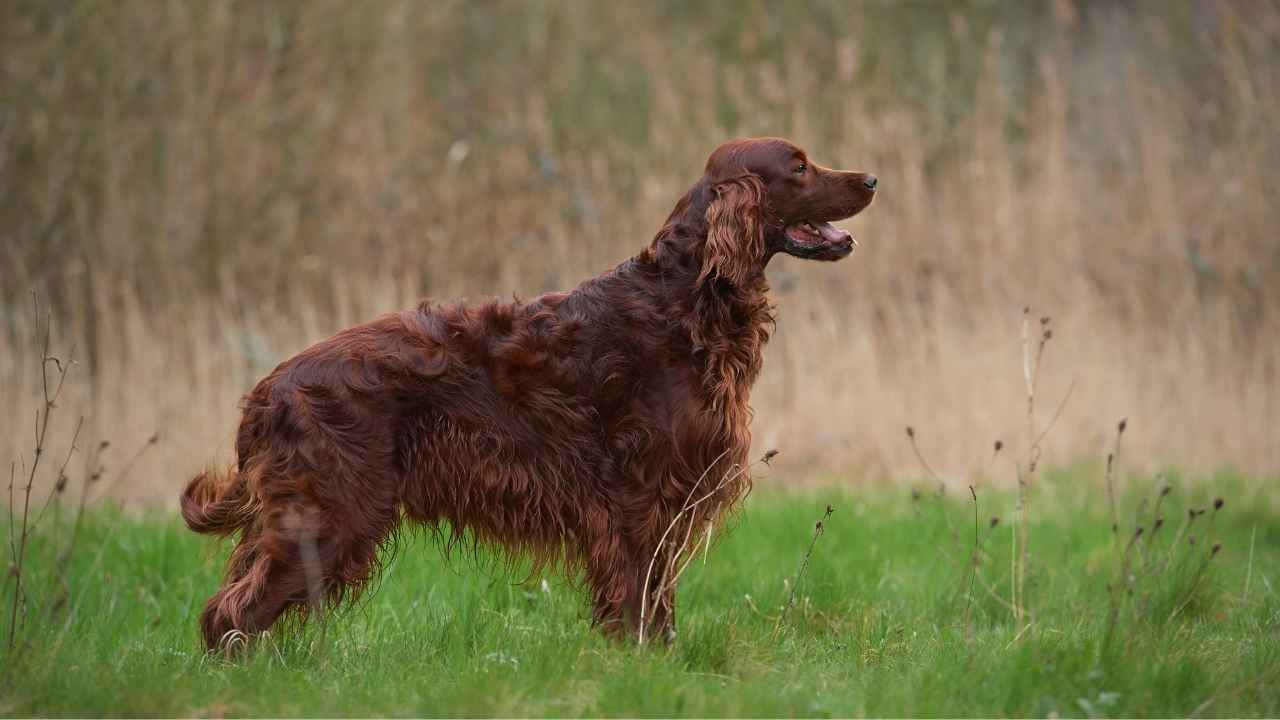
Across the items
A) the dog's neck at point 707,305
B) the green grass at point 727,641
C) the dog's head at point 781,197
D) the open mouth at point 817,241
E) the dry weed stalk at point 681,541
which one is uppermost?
the dog's head at point 781,197

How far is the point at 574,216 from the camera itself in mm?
8227

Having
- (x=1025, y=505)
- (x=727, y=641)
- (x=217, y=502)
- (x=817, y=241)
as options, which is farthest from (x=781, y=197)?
(x=217, y=502)

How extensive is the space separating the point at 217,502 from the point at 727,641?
1.54 metres

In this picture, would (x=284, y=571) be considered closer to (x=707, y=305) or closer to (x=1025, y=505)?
(x=707, y=305)

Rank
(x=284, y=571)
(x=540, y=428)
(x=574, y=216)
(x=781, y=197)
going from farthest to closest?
(x=574, y=216)
(x=781, y=197)
(x=540, y=428)
(x=284, y=571)

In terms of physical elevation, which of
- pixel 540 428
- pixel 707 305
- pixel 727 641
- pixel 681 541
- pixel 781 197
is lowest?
pixel 727 641

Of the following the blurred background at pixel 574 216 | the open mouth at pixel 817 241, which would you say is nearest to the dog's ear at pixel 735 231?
the open mouth at pixel 817 241

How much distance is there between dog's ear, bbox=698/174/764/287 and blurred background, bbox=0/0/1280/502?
348 centimetres

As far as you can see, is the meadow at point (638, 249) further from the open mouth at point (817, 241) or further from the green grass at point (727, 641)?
the open mouth at point (817, 241)

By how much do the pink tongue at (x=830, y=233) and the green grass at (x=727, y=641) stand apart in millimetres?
1127

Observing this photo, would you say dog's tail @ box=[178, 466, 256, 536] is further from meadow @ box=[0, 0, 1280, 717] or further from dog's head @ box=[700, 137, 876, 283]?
dog's head @ box=[700, 137, 876, 283]

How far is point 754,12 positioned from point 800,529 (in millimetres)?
6717

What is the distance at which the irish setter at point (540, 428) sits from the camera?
3.50m

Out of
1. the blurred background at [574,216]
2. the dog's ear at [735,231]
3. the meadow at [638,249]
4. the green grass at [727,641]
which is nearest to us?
the green grass at [727,641]
